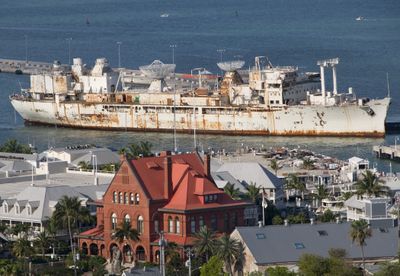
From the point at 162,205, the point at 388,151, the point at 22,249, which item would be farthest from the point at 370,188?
the point at 388,151

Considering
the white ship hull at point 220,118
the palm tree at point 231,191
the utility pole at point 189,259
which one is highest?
the white ship hull at point 220,118

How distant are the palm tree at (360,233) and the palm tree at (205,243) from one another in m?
5.39

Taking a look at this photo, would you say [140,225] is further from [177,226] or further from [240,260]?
[240,260]

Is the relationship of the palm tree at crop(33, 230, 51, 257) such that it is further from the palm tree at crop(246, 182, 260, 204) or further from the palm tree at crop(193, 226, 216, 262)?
the palm tree at crop(246, 182, 260, 204)

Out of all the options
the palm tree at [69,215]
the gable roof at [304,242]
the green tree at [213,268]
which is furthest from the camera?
the palm tree at [69,215]

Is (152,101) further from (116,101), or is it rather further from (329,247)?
(329,247)

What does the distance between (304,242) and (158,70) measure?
81463mm

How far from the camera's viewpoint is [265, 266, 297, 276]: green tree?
71812 mm

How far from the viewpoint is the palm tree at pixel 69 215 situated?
84562 mm

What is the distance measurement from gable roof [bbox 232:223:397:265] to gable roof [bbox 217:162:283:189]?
637 inches

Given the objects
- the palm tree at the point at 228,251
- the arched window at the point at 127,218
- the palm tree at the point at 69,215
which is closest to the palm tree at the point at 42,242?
the palm tree at the point at 69,215

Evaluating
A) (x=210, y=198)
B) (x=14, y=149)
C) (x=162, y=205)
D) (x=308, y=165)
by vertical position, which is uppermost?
(x=14, y=149)

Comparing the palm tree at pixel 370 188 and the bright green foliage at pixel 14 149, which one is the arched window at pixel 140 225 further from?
the bright green foliage at pixel 14 149

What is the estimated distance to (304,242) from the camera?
76250 millimetres
